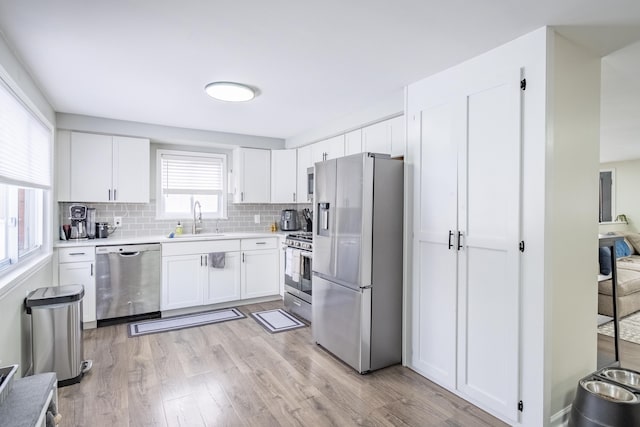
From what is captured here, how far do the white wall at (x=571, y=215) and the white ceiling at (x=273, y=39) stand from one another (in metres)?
0.22

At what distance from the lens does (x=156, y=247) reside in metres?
3.98

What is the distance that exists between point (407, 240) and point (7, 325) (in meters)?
2.88

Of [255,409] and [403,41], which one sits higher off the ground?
[403,41]

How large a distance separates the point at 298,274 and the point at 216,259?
3.63 ft

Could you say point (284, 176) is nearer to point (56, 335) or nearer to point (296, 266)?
point (296, 266)

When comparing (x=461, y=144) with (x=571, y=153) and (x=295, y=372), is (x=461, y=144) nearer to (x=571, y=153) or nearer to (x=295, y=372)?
(x=571, y=153)

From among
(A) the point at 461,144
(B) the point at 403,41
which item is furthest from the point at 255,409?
(B) the point at 403,41

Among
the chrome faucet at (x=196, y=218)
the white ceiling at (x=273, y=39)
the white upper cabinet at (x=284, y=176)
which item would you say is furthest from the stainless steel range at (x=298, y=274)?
the white ceiling at (x=273, y=39)

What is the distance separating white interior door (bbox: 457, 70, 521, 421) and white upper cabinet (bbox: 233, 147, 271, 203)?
3230mm

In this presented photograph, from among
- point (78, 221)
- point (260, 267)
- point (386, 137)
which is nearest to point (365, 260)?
point (386, 137)

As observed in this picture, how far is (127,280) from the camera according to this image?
12.6ft

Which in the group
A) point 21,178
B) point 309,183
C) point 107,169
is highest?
point 107,169

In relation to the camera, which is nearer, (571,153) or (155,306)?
(571,153)

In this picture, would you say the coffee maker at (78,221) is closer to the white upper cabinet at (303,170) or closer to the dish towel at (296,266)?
the dish towel at (296,266)
